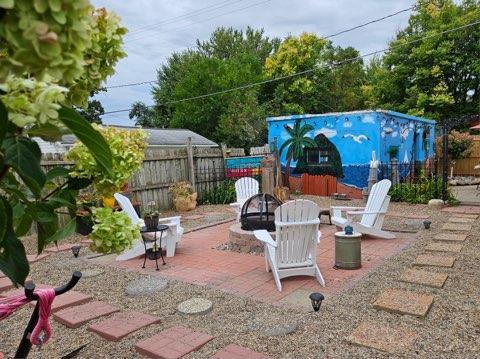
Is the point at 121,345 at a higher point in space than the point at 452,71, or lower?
lower

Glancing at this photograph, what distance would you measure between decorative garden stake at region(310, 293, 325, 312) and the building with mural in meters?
9.16

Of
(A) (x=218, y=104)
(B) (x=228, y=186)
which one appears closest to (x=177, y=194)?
(B) (x=228, y=186)

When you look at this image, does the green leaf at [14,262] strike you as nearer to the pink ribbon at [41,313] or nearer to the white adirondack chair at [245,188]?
the pink ribbon at [41,313]

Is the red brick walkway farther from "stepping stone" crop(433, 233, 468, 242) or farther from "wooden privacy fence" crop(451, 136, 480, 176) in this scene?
"wooden privacy fence" crop(451, 136, 480, 176)

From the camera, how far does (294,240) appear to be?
14.7ft

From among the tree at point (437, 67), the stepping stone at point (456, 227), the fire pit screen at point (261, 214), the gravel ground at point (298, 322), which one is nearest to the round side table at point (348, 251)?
the gravel ground at point (298, 322)

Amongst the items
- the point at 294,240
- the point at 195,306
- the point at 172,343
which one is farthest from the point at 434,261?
the point at 172,343

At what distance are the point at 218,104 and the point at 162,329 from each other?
63.0 ft

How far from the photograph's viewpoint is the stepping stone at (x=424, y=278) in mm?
4195

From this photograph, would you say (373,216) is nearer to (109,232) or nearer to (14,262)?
(109,232)

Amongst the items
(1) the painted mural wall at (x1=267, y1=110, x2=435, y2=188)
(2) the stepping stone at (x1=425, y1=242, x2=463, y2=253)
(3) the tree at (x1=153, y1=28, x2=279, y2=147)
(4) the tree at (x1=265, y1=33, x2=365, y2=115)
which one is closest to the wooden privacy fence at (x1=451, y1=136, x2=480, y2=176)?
(1) the painted mural wall at (x1=267, y1=110, x2=435, y2=188)

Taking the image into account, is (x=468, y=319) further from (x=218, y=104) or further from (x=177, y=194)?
(x=218, y=104)

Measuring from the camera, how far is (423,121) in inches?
622

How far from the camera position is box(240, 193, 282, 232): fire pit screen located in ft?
19.5
